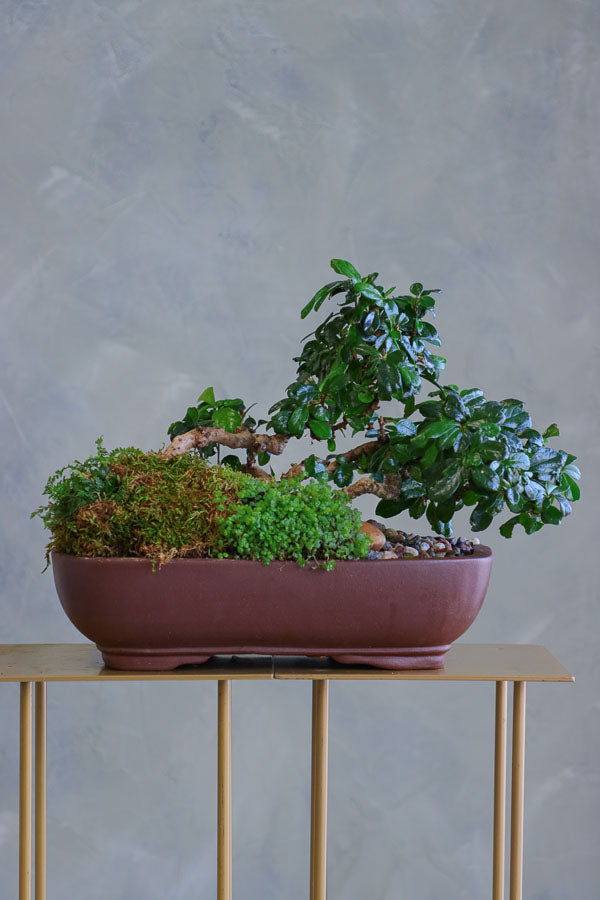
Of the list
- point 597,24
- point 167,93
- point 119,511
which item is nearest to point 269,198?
point 167,93

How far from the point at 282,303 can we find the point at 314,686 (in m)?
1.26

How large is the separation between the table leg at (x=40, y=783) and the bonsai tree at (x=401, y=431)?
48cm

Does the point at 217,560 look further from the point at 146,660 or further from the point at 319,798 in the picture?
the point at 319,798

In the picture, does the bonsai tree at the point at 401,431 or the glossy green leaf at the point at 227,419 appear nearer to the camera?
the bonsai tree at the point at 401,431

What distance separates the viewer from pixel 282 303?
265 centimetres

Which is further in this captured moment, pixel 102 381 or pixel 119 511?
pixel 102 381

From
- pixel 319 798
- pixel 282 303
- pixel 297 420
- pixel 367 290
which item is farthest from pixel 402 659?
pixel 282 303

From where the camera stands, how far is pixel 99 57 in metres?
2.59

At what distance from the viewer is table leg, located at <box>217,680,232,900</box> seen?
157cm

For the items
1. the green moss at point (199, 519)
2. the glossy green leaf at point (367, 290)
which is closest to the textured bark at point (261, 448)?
the green moss at point (199, 519)

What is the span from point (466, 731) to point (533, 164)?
1495mm

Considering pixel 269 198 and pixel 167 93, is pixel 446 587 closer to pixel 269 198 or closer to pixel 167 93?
pixel 269 198

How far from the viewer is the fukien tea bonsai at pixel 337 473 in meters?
1.46

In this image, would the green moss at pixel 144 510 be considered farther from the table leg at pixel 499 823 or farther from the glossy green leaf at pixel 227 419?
the table leg at pixel 499 823
